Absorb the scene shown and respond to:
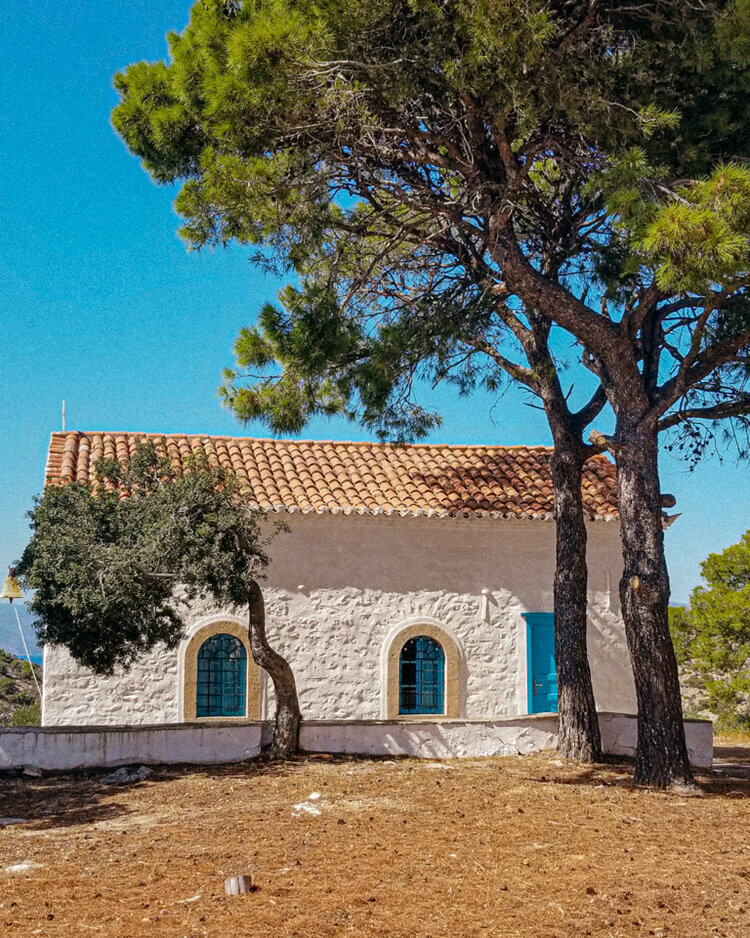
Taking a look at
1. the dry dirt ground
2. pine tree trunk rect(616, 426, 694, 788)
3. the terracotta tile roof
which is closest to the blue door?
the terracotta tile roof

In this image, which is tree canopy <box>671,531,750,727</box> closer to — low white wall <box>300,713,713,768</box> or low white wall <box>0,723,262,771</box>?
low white wall <box>300,713,713,768</box>

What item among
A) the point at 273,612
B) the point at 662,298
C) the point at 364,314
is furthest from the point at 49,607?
the point at 662,298

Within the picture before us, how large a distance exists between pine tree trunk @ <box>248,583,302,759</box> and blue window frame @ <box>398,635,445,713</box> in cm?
334

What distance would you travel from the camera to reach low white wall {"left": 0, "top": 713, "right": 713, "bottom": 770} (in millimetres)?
11250

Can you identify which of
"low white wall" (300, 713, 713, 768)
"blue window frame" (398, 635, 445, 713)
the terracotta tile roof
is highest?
the terracotta tile roof

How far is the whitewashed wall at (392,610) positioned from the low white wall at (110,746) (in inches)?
101

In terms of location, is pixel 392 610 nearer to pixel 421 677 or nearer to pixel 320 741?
pixel 421 677

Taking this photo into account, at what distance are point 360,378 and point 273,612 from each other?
4.64 m

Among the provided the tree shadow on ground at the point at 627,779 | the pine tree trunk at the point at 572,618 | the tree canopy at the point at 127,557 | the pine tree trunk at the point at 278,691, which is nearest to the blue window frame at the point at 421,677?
the pine tree trunk at the point at 572,618

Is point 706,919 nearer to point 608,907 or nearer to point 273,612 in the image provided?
point 608,907

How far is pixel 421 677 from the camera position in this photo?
591 inches

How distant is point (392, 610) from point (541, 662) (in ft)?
8.35

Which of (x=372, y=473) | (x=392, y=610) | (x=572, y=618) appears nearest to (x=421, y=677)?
(x=392, y=610)

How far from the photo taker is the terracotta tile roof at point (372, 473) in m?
14.7
